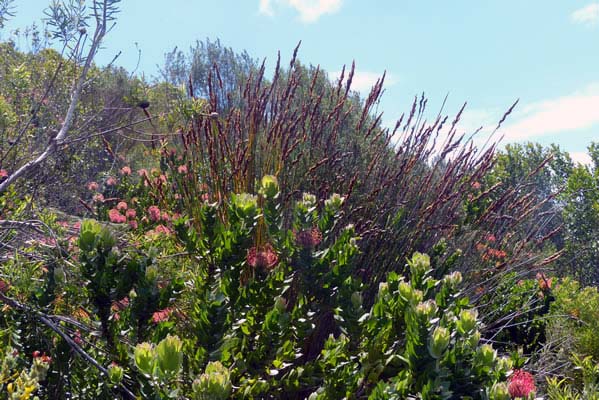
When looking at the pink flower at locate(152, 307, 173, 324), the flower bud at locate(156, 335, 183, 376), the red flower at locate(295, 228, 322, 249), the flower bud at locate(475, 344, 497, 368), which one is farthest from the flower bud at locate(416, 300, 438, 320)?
the pink flower at locate(152, 307, 173, 324)

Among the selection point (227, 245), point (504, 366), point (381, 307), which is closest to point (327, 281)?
point (381, 307)

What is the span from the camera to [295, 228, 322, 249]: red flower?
2.41 metres

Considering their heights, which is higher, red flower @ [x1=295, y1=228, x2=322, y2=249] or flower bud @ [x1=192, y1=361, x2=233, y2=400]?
red flower @ [x1=295, y1=228, x2=322, y2=249]

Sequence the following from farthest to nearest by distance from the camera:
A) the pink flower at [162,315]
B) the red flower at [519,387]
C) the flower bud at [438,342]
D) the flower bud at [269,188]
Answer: the pink flower at [162,315], the flower bud at [269,188], the red flower at [519,387], the flower bud at [438,342]

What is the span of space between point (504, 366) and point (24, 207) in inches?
117

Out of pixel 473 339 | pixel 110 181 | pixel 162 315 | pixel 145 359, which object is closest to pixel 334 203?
pixel 473 339

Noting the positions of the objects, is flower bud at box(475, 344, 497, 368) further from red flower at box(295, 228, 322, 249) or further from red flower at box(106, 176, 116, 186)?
red flower at box(106, 176, 116, 186)

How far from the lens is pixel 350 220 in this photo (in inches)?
134

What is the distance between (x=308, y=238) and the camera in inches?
94.7

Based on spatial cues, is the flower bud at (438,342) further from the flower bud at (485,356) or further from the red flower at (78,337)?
the red flower at (78,337)

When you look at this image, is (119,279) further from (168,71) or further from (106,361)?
(168,71)

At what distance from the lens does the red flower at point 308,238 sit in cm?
241

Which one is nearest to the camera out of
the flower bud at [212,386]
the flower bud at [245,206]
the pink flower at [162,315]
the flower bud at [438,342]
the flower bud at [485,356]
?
the flower bud at [212,386]

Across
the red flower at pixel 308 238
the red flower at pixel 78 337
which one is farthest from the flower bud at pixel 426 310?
the red flower at pixel 78 337
